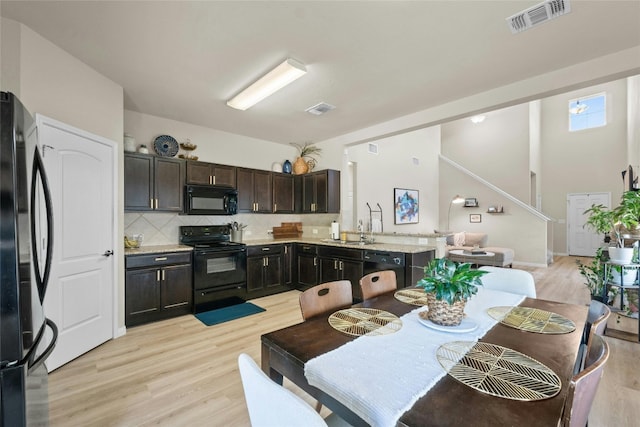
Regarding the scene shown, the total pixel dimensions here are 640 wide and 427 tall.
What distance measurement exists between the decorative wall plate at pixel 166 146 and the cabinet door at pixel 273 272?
6.98 feet

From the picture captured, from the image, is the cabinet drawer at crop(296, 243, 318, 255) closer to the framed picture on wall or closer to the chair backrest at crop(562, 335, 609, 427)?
the framed picture on wall

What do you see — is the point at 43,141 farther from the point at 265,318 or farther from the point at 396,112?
the point at 396,112

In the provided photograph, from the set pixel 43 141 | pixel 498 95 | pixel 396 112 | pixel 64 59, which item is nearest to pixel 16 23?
pixel 64 59

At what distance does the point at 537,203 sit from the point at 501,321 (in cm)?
1040

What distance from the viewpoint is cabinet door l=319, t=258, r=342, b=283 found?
14.0 feet

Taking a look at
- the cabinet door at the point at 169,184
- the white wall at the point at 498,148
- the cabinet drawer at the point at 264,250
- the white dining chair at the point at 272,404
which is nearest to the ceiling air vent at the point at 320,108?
the cabinet door at the point at 169,184

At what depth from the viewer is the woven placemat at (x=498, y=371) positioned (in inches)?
34.2

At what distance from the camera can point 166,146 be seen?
398cm

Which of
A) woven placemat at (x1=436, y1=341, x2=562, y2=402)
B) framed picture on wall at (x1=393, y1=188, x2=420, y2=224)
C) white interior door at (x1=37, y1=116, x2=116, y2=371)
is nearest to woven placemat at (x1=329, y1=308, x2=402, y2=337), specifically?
woven placemat at (x1=436, y1=341, x2=562, y2=402)

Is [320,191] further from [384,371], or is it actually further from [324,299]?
[384,371]

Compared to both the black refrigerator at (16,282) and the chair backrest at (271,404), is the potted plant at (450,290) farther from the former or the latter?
the black refrigerator at (16,282)

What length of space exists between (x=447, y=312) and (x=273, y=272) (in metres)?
3.60

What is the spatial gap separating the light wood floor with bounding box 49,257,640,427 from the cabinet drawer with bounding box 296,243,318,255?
142cm

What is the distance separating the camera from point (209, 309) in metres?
3.83
